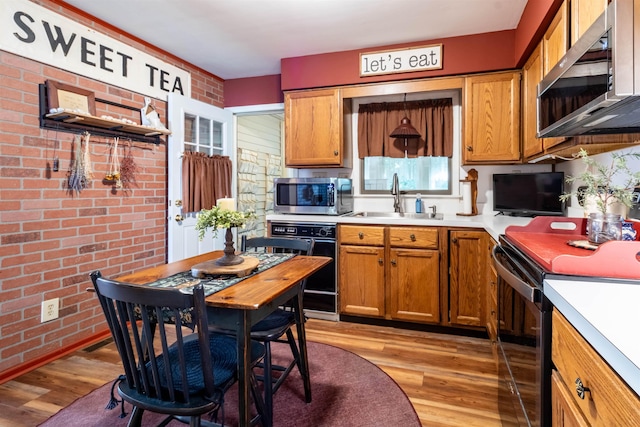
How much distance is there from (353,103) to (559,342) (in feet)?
10.2

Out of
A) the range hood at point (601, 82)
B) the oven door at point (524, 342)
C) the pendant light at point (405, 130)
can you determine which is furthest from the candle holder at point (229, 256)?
the pendant light at point (405, 130)

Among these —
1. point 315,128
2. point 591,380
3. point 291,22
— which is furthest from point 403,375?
point 291,22

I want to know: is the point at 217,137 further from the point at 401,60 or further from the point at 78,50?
the point at 401,60

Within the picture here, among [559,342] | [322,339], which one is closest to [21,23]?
[322,339]

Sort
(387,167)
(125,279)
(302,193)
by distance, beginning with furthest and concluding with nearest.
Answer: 1. (387,167)
2. (302,193)
3. (125,279)

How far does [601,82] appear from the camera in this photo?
3.90 feet

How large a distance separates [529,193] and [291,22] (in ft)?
7.41

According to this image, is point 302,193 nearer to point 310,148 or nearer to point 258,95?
point 310,148

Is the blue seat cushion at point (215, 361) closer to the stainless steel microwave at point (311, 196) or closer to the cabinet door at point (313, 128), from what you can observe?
the stainless steel microwave at point (311, 196)

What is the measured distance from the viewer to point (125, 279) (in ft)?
5.09

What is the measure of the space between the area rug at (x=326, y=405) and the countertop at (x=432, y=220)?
115 cm

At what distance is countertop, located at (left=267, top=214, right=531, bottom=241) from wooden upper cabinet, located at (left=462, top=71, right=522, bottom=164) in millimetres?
489

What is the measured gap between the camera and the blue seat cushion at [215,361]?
131 centimetres

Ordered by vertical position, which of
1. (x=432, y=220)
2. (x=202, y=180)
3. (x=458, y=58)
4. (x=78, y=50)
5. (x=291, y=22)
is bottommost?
(x=432, y=220)
